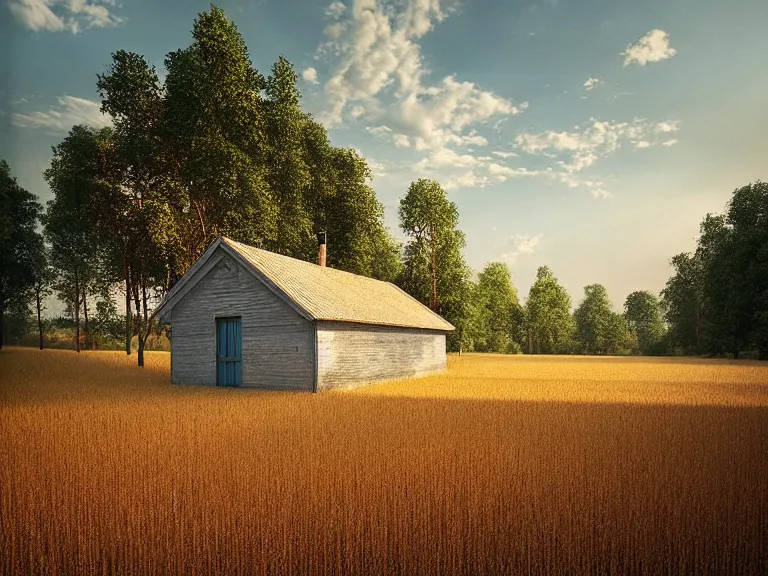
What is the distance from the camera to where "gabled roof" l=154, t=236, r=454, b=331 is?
20403mm

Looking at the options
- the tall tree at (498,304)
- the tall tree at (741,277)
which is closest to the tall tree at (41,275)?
the tall tree at (498,304)

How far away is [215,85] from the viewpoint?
29.4 m

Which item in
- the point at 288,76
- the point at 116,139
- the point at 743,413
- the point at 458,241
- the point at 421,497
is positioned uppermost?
the point at 288,76

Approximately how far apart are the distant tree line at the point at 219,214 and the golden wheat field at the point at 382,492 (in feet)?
66.9

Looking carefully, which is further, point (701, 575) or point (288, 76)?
point (288, 76)

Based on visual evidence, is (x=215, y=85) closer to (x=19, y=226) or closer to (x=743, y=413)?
(x=19, y=226)

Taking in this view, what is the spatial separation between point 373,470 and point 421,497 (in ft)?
4.80

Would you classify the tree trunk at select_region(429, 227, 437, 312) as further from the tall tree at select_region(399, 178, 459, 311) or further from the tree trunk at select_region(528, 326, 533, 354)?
the tree trunk at select_region(528, 326, 533, 354)

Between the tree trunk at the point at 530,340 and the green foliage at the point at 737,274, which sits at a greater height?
the green foliage at the point at 737,274

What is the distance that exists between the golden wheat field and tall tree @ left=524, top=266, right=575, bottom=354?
75.5 metres

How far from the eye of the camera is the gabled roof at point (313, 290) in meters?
20.4

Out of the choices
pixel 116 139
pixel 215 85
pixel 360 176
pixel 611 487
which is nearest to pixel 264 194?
pixel 215 85

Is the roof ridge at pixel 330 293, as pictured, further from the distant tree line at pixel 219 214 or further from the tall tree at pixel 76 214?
the tall tree at pixel 76 214

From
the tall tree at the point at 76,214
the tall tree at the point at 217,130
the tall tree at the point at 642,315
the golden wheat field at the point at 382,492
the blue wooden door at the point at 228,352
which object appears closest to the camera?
the golden wheat field at the point at 382,492
